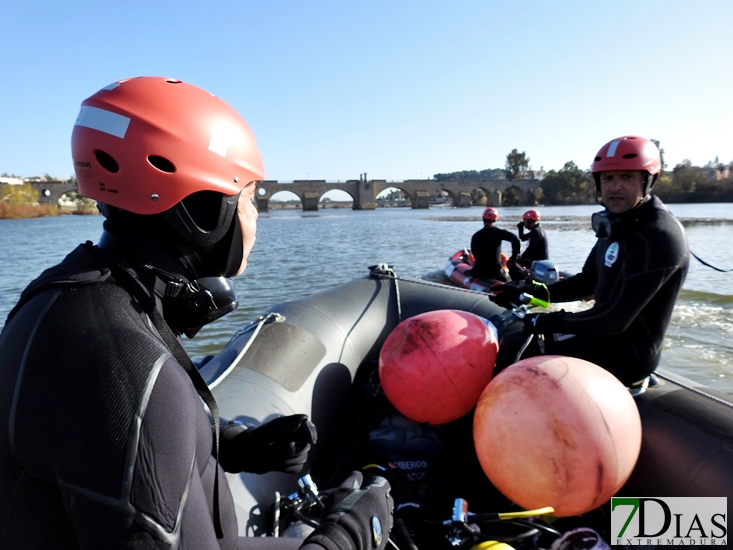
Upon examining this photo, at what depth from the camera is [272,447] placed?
5.08 feet

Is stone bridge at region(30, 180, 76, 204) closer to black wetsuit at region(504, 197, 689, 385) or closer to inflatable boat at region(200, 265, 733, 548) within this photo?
inflatable boat at region(200, 265, 733, 548)

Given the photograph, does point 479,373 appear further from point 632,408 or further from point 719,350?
point 719,350

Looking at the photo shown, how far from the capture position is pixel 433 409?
9.00 ft

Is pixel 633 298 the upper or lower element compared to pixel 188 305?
lower

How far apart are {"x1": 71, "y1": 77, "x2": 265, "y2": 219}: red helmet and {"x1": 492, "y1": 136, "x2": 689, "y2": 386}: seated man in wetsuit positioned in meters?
2.16

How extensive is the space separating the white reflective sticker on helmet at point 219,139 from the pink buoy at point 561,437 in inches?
63.2

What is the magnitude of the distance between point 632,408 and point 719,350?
5912mm

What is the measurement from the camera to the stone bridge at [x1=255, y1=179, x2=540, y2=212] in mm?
66625

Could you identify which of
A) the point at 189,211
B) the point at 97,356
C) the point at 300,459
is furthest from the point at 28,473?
the point at 300,459

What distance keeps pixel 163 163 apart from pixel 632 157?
2.64 m

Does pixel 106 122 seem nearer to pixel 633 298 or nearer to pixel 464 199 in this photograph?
pixel 633 298

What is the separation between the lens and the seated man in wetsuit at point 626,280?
99.3 inches

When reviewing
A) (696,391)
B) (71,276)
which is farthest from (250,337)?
(696,391)

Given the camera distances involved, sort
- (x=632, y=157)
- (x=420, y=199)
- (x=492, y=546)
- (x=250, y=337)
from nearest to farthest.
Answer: (x=492, y=546) < (x=632, y=157) < (x=250, y=337) < (x=420, y=199)
